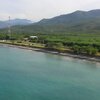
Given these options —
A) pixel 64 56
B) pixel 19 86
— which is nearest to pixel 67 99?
pixel 19 86

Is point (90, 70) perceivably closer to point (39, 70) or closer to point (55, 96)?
point (39, 70)

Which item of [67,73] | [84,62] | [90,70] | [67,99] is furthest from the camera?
[84,62]

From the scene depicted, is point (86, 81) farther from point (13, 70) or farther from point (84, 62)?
point (84, 62)

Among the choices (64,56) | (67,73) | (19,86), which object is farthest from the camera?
(64,56)

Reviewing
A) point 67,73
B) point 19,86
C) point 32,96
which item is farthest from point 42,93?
point 67,73

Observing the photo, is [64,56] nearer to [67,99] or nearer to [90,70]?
[90,70]

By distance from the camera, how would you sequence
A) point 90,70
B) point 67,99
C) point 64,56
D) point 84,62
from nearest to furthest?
point 67,99, point 90,70, point 84,62, point 64,56

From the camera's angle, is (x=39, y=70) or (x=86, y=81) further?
(x=39, y=70)

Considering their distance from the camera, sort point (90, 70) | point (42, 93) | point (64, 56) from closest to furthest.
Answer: point (42, 93), point (90, 70), point (64, 56)

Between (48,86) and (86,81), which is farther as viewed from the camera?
(86,81)
